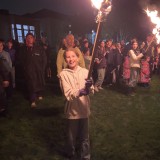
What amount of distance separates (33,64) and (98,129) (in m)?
A: 2.95

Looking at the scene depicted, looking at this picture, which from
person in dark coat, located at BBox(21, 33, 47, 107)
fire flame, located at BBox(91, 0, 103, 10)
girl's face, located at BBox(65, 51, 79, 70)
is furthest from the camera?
person in dark coat, located at BBox(21, 33, 47, 107)

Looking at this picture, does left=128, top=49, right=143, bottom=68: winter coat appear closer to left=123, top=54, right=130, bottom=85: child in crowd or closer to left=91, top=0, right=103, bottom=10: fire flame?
left=123, top=54, right=130, bottom=85: child in crowd

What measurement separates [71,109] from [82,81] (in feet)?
1.67

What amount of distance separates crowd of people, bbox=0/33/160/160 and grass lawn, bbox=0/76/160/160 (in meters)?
0.51

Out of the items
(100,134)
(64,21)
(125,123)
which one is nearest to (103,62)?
(125,123)

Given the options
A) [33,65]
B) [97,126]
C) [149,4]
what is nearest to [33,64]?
[33,65]

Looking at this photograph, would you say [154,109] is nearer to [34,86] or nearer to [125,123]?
[125,123]

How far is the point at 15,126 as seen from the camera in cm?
636

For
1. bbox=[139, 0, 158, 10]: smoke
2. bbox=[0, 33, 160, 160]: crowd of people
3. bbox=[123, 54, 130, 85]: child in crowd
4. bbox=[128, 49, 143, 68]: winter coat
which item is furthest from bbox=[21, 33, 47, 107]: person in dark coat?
bbox=[139, 0, 158, 10]: smoke

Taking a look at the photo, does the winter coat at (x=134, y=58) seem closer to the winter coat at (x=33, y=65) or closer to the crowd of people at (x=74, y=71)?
the crowd of people at (x=74, y=71)

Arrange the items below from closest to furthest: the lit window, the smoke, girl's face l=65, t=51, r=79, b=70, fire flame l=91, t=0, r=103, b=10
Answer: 1. fire flame l=91, t=0, r=103, b=10
2. girl's face l=65, t=51, r=79, b=70
3. the smoke
4. the lit window

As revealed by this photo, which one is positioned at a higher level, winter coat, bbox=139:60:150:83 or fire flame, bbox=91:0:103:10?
fire flame, bbox=91:0:103:10

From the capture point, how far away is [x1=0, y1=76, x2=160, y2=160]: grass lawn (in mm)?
4952

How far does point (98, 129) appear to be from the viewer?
608cm
